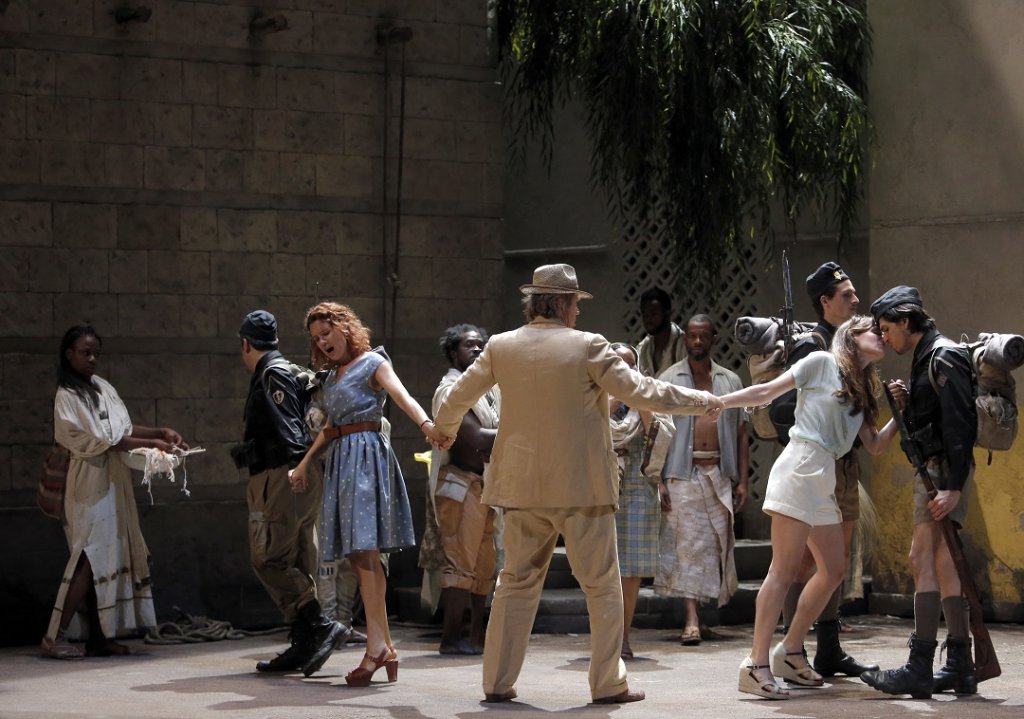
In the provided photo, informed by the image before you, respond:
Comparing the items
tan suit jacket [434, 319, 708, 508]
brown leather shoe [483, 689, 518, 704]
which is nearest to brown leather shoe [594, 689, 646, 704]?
brown leather shoe [483, 689, 518, 704]

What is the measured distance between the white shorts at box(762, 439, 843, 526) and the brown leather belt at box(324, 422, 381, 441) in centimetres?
203

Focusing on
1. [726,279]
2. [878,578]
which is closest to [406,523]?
[878,578]

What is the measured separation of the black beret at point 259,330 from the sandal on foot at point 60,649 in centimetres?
234

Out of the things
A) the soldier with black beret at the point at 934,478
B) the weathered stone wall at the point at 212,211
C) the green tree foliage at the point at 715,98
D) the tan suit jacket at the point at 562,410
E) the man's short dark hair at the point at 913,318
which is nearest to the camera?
the tan suit jacket at the point at 562,410

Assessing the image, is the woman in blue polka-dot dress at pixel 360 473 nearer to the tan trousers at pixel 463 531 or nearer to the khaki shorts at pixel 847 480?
the tan trousers at pixel 463 531

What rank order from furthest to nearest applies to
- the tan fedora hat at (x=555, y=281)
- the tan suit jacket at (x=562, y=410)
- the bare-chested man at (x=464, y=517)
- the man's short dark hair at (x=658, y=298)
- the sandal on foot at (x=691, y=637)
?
the man's short dark hair at (x=658, y=298)
the sandal on foot at (x=691, y=637)
the bare-chested man at (x=464, y=517)
the tan fedora hat at (x=555, y=281)
the tan suit jacket at (x=562, y=410)

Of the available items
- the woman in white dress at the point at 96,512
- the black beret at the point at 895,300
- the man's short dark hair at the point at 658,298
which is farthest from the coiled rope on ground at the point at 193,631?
the black beret at the point at 895,300

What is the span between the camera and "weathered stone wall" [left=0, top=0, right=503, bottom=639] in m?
10.8

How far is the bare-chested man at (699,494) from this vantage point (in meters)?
10.4

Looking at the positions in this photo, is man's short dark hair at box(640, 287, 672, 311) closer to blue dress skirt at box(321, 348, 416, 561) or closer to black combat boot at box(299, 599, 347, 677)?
blue dress skirt at box(321, 348, 416, 561)

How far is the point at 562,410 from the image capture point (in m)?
7.50

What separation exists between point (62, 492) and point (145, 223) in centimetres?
200

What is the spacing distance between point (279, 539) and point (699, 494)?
113 inches

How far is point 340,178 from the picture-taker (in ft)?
38.2
